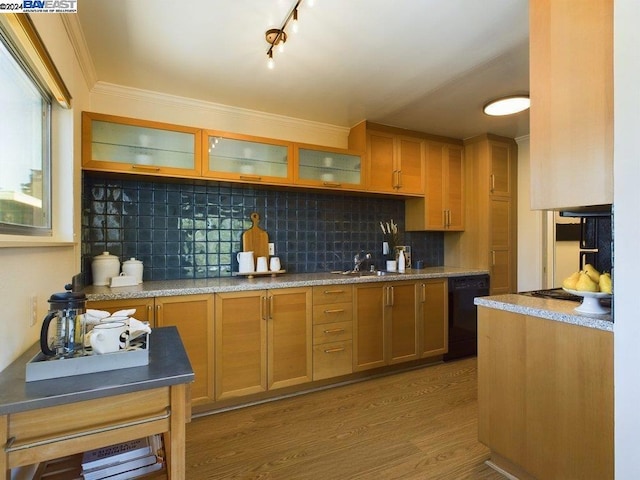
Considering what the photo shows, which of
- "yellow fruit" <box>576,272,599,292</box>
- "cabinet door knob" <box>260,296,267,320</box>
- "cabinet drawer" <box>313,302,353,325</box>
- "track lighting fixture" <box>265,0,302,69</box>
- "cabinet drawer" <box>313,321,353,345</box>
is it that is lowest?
"cabinet drawer" <box>313,321,353,345</box>

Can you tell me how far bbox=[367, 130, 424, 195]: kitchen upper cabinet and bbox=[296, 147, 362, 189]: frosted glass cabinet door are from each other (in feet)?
0.57

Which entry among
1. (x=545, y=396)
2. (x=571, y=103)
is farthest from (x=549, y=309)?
(x=571, y=103)

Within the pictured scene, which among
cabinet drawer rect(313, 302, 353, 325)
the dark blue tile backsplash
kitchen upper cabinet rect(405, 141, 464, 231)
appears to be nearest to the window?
the dark blue tile backsplash

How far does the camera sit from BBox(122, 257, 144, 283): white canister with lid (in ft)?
7.96

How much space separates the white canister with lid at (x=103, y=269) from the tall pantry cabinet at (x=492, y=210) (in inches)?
142

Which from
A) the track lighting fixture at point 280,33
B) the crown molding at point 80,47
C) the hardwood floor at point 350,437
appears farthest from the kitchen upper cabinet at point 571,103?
the crown molding at point 80,47

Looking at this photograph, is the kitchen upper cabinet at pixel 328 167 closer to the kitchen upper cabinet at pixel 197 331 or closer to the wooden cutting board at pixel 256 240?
the wooden cutting board at pixel 256 240

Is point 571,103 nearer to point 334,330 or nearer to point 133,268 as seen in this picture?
point 334,330

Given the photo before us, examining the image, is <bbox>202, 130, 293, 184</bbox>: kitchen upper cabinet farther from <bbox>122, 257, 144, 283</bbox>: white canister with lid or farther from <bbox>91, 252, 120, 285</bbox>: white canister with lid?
<bbox>91, 252, 120, 285</bbox>: white canister with lid

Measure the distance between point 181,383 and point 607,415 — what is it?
5.31 feet

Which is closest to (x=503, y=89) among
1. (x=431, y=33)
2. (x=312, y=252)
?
(x=431, y=33)

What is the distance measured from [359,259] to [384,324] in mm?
773

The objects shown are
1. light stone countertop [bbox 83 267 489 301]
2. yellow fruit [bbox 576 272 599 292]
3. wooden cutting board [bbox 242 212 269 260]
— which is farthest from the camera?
wooden cutting board [bbox 242 212 269 260]

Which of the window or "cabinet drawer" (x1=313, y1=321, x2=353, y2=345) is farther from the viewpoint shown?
"cabinet drawer" (x1=313, y1=321, x2=353, y2=345)
